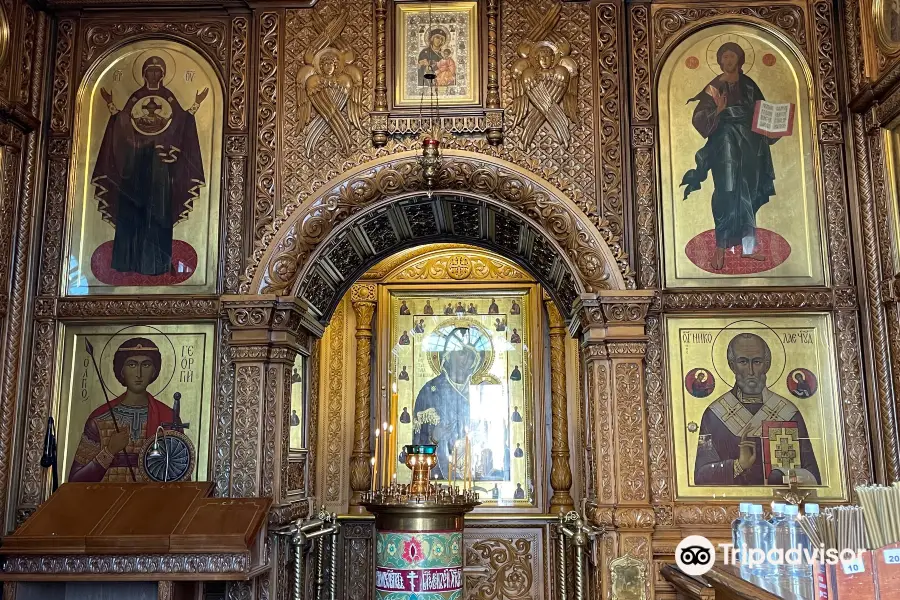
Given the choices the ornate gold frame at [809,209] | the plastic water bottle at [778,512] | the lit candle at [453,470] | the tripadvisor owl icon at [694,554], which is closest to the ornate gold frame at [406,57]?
the ornate gold frame at [809,209]

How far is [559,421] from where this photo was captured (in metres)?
10.6

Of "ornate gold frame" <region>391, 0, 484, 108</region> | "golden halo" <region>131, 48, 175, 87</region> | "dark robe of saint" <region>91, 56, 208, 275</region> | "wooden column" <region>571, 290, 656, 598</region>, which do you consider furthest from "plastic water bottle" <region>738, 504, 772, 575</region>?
"golden halo" <region>131, 48, 175, 87</region>

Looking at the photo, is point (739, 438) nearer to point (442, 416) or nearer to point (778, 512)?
point (778, 512)

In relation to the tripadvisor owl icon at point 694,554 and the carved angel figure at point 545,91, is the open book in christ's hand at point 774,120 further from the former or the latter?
the tripadvisor owl icon at point 694,554

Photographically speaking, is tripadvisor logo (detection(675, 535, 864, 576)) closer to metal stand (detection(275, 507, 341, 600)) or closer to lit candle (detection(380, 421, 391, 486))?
metal stand (detection(275, 507, 341, 600))

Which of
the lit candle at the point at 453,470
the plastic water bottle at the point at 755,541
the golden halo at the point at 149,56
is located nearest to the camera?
the plastic water bottle at the point at 755,541

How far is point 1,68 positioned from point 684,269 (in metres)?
6.30

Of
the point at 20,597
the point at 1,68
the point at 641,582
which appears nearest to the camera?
the point at 20,597

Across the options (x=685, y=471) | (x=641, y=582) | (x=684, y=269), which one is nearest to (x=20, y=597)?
(x=641, y=582)

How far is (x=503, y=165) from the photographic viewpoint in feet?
25.5

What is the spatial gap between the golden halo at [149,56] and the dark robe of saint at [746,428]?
5835 mm

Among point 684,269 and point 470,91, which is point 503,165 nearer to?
point 470,91

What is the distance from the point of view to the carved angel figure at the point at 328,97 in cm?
802

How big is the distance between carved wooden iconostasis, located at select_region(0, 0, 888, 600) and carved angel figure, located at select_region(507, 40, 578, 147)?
0.08ft
